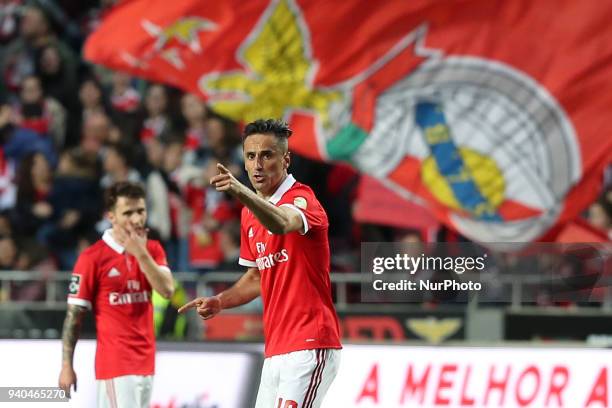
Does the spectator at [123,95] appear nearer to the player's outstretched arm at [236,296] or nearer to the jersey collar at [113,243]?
the jersey collar at [113,243]

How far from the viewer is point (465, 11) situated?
46.0ft

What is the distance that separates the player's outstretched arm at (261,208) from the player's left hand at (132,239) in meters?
2.01

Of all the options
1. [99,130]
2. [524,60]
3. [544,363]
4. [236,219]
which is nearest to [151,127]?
[99,130]

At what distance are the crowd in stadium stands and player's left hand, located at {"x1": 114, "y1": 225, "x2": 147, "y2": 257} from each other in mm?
4950

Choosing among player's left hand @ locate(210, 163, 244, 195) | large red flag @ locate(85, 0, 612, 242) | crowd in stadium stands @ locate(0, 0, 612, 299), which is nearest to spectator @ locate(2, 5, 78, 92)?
crowd in stadium stands @ locate(0, 0, 612, 299)

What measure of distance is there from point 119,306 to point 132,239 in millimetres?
465

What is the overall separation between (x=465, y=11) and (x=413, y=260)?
6.35 metres

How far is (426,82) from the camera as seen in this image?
1395cm

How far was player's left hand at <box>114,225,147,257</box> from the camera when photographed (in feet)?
26.0

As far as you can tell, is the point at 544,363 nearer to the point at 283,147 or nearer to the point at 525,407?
the point at 525,407

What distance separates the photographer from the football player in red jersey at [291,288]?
20.6ft

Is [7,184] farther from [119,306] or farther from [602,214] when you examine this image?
[119,306]

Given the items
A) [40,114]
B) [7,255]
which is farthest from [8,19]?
[7,255]

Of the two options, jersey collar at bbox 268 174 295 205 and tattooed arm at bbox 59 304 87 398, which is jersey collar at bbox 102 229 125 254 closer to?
tattooed arm at bbox 59 304 87 398
